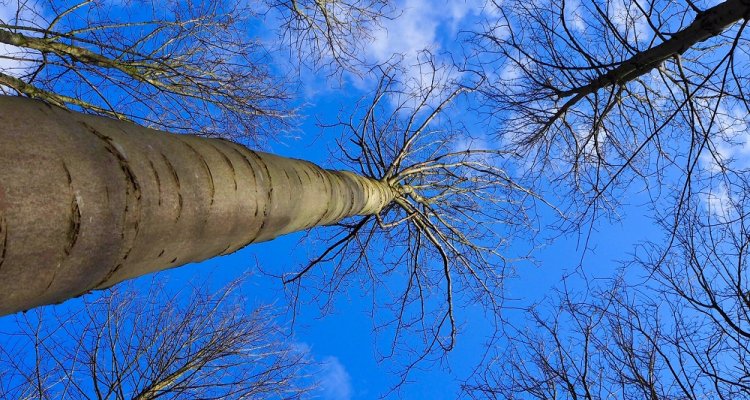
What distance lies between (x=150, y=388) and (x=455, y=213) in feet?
12.6

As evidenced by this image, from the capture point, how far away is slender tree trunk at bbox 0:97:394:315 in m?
0.72

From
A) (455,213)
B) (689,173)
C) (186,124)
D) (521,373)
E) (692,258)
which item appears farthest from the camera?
(455,213)

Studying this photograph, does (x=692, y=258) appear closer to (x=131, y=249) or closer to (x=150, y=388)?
(x=131, y=249)

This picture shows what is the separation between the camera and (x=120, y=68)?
3.84 m

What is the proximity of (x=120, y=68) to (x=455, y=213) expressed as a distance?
3808mm

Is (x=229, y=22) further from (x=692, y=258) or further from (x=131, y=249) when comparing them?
(x=692, y=258)

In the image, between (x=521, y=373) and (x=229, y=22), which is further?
(x=521, y=373)

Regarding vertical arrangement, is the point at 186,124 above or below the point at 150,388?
above

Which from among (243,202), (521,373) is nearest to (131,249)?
(243,202)

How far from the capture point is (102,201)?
0.85 metres

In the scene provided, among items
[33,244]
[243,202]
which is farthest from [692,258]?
[33,244]

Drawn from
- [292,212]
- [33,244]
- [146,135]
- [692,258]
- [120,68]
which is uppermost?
[120,68]

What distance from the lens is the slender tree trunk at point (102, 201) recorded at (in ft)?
2.36

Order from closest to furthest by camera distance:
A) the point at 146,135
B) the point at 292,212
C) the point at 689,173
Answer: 1. the point at 146,135
2. the point at 292,212
3. the point at 689,173
